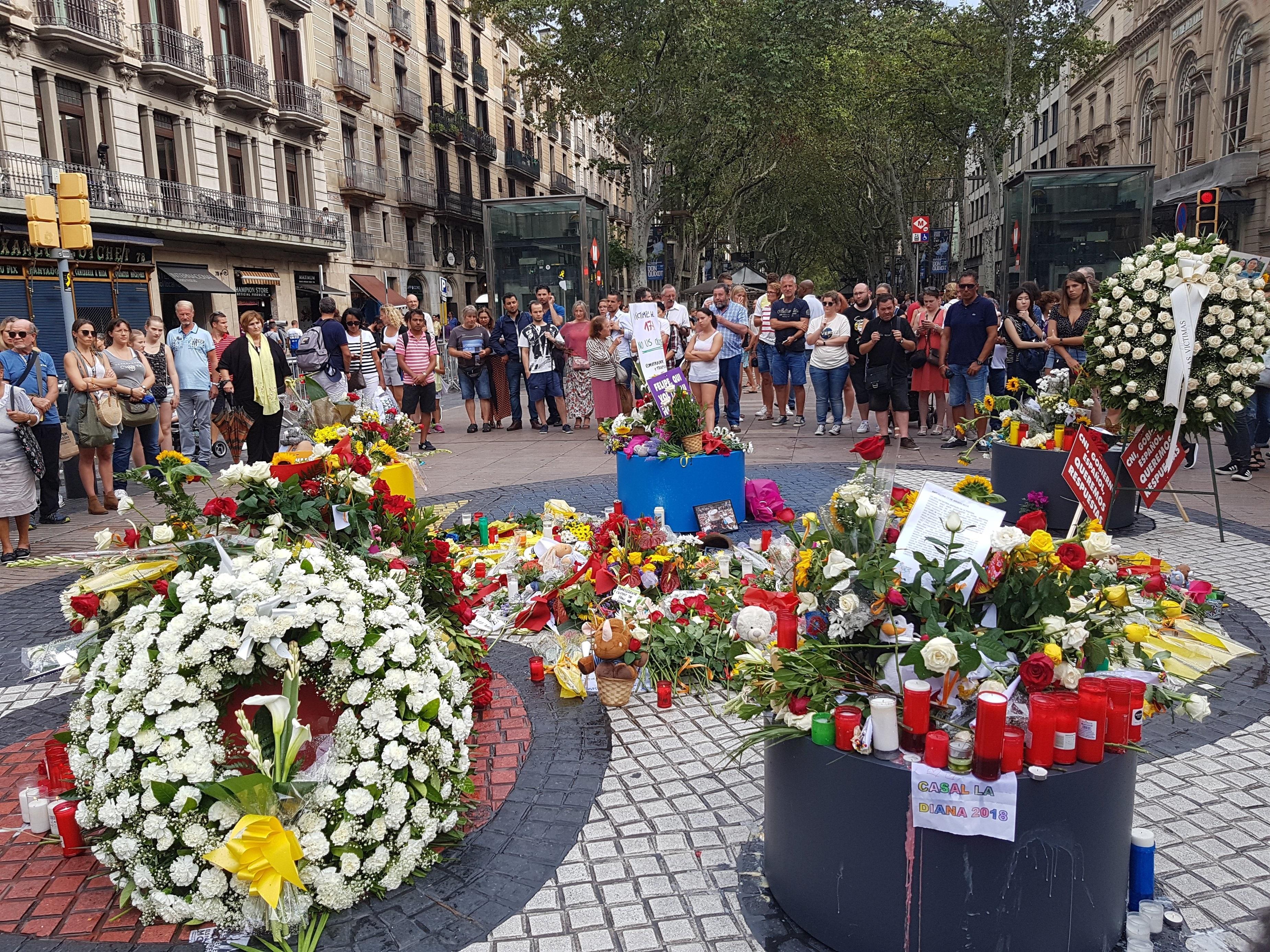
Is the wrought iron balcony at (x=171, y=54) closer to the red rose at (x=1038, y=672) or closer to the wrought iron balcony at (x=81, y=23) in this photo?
the wrought iron balcony at (x=81, y=23)

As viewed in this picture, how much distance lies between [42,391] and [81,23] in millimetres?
17205

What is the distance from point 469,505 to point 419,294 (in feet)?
104

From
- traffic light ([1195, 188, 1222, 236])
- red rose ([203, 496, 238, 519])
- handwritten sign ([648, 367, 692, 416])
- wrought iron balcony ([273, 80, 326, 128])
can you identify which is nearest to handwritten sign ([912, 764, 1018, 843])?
red rose ([203, 496, 238, 519])

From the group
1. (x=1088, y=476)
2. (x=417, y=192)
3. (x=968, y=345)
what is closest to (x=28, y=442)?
(x=1088, y=476)

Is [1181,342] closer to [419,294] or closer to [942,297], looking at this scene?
[942,297]

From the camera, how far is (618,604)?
5305mm

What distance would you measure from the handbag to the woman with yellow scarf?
2.23 meters

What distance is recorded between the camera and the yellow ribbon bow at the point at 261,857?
2627 mm

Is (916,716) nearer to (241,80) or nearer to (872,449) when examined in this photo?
(872,449)

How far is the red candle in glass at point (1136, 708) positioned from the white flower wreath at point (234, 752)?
2.08 meters

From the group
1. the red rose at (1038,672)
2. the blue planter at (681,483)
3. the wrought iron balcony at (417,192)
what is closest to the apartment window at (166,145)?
the wrought iron balcony at (417,192)

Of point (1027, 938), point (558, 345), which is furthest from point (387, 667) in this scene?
point (558, 345)

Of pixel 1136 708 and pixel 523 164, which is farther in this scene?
pixel 523 164

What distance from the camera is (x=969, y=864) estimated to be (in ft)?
7.83
